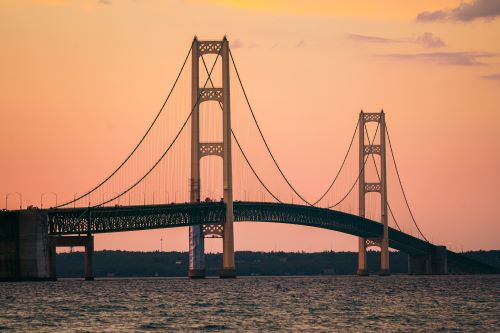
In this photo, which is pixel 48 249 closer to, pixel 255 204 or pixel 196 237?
pixel 196 237

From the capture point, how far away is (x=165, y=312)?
76.2 m

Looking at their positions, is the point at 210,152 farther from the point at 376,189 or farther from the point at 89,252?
the point at 376,189

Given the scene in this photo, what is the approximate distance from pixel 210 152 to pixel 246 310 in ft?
167

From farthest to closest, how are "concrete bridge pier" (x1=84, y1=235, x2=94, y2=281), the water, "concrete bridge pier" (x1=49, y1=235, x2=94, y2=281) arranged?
"concrete bridge pier" (x1=84, y1=235, x2=94, y2=281) < "concrete bridge pier" (x1=49, y1=235, x2=94, y2=281) < the water

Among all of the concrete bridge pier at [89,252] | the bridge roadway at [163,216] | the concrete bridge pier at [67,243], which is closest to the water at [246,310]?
the concrete bridge pier at [67,243]

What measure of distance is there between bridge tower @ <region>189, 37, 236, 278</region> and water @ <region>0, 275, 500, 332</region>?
78.6ft

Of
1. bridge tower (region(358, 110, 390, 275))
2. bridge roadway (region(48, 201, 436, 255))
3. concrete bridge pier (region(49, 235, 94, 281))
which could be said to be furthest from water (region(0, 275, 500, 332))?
bridge tower (region(358, 110, 390, 275))

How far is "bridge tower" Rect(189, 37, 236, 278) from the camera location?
128 metres

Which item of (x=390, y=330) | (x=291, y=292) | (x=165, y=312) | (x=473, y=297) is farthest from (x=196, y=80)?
(x=390, y=330)

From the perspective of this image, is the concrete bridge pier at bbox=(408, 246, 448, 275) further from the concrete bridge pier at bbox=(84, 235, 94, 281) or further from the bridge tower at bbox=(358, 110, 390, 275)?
the concrete bridge pier at bbox=(84, 235, 94, 281)

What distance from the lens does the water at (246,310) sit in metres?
66.9

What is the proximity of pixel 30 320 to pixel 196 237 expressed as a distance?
205 feet

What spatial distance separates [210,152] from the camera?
128375 mm

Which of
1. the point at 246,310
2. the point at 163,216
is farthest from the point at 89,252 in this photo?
the point at 246,310
